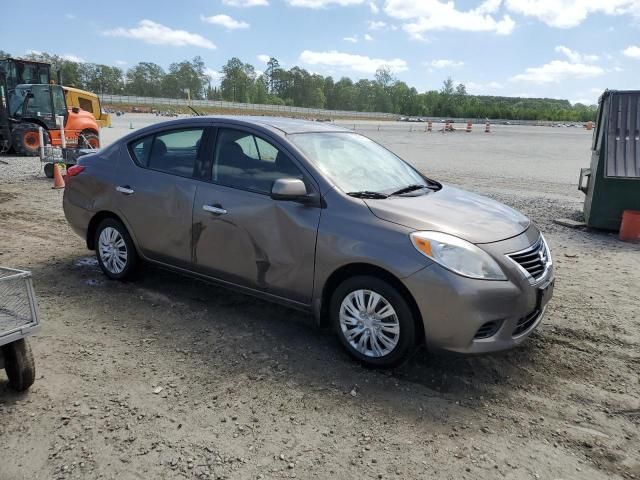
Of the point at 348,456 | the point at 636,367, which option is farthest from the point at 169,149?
the point at 636,367

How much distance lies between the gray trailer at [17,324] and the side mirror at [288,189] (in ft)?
5.52

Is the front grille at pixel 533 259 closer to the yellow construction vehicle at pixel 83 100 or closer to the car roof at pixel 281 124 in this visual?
the car roof at pixel 281 124

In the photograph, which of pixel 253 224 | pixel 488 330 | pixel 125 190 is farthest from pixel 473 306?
pixel 125 190

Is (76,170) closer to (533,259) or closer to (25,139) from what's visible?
(533,259)

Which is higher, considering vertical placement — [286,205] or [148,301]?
[286,205]

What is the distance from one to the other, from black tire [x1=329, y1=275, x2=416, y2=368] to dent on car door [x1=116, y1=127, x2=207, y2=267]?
5.25 ft

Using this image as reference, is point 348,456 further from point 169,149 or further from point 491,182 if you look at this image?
point 491,182

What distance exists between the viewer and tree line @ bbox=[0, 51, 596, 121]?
110 m

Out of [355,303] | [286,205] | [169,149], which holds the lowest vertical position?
[355,303]

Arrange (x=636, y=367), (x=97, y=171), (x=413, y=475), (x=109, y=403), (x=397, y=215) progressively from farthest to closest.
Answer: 1. (x=97, y=171)
2. (x=636, y=367)
3. (x=397, y=215)
4. (x=109, y=403)
5. (x=413, y=475)

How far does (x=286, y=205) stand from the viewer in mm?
3916

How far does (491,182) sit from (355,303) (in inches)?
417

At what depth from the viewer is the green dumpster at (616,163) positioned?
760 centimetres

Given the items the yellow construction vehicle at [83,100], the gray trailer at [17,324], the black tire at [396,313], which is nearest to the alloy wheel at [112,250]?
the gray trailer at [17,324]
